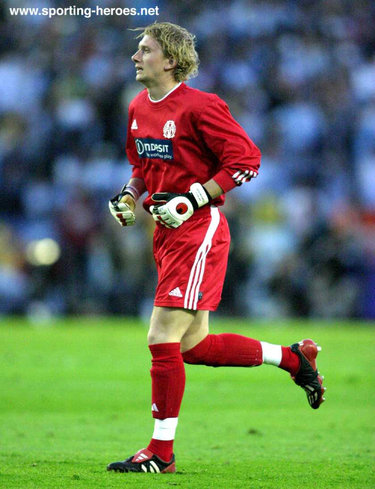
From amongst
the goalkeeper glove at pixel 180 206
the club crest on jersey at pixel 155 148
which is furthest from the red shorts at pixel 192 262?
the club crest on jersey at pixel 155 148

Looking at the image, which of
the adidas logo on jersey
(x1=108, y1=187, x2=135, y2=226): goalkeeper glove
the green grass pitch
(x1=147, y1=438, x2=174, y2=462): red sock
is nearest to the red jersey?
(x1=108, y1=187, x2=135, y2=226): goalkeeper glove

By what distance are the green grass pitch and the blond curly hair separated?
2179mm

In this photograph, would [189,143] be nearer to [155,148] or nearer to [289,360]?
[155,148]

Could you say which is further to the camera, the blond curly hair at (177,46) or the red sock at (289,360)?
the red sock at (289,360)

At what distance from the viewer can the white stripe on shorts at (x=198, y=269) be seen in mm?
5191

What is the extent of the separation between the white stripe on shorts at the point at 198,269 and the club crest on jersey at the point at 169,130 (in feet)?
1.54

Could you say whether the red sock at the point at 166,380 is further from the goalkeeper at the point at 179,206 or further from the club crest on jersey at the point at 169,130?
the club crest on jersey at the point at 169,130

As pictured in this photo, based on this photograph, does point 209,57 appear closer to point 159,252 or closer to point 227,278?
point 227,278

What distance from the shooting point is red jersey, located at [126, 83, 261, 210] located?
5.24 m

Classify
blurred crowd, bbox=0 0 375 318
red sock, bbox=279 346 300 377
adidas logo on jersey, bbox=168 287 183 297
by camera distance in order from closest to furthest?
adidas logo on jersey, bbox=168 287 183 297 < red sock, bbox=279 346 300 377 < blurred crowd, bbox=0 0 375 318

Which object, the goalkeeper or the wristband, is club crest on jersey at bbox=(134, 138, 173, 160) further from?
the wristband

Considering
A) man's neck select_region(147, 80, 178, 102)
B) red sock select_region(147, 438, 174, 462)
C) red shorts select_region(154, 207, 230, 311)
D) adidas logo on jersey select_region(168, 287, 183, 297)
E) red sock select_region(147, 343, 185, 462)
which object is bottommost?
red sock select_region(147, 438, 174, 462)

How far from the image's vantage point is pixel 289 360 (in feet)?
19.1

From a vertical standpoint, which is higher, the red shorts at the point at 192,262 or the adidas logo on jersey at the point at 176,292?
the red shorts at the point at 192,262
